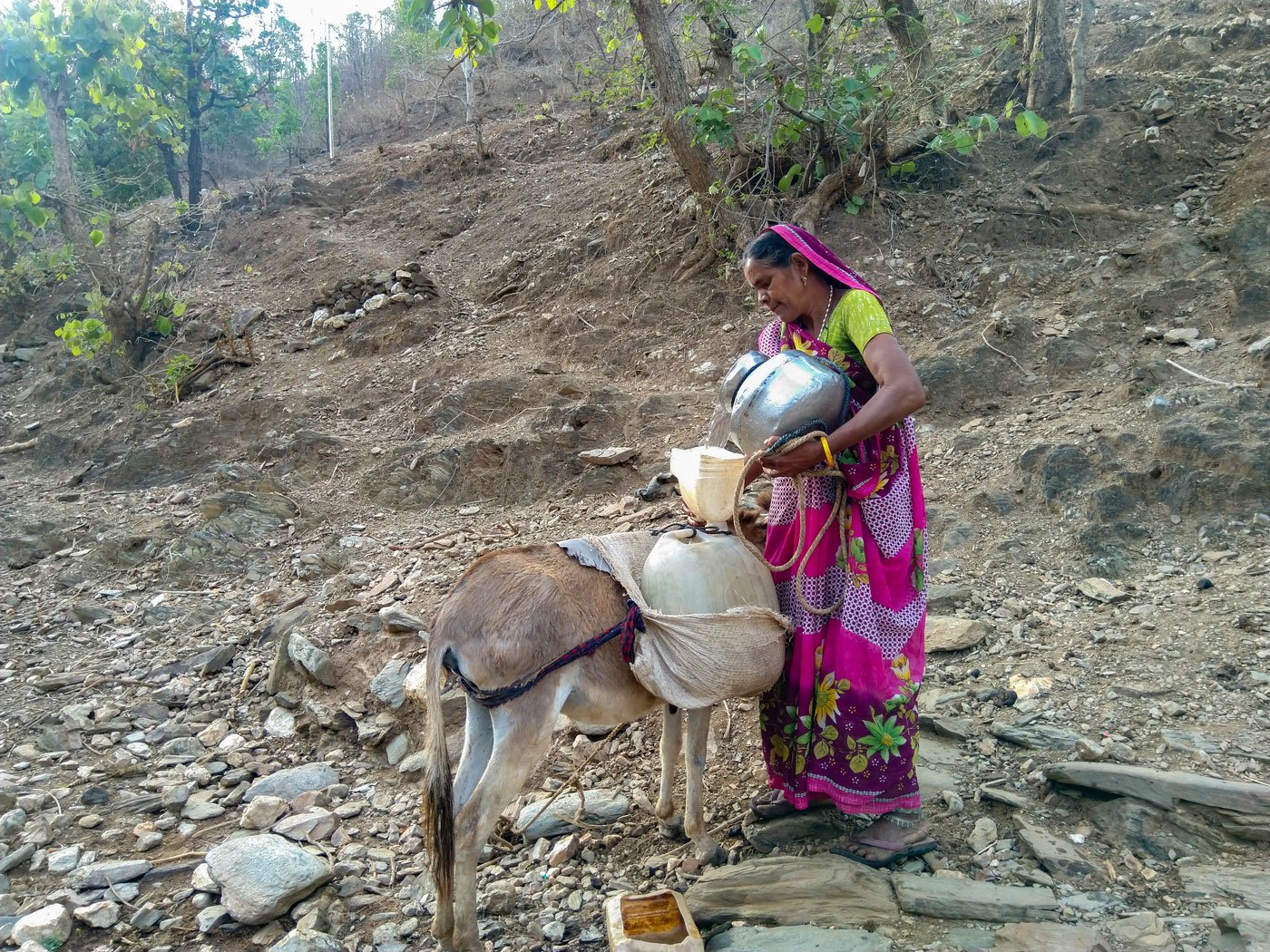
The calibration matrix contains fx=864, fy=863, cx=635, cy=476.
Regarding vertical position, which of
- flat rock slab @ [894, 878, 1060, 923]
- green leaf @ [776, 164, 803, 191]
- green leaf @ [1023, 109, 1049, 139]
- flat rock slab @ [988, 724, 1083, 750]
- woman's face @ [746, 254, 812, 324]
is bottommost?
flat rock slab @ [894, 878, 1060, 923]

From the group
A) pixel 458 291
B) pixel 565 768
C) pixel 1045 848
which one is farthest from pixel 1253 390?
pixel 458 291

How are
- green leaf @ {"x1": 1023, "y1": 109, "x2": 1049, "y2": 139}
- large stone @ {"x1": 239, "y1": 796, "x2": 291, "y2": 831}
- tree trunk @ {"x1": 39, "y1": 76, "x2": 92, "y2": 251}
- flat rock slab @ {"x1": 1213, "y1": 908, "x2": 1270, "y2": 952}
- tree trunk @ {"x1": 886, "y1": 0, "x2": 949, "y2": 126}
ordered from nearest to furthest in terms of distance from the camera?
1. flat rock slab @ {"x1": 1213, "y1": 908, "x2": 1270, "y2": 952}
2. large stone @ {"x1": 239, "y1": 796, "x2": 291, "y2": 831}
3. green leaf @ {"x1": 1023, "y1": 109, "x2": 1049, "y2": 139}
4. tree trunk @ {"x1": 886, "y1": 0, "x2": 949, "y2": 126}
5. tree trunk @ {"x1": 39, "y1": 76, "x2": 92, "y2": 251}

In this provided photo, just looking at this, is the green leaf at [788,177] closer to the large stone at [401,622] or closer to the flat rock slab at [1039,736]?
the large stone at [401,622]

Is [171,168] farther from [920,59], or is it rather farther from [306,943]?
[306,943]

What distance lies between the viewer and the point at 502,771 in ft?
8.36

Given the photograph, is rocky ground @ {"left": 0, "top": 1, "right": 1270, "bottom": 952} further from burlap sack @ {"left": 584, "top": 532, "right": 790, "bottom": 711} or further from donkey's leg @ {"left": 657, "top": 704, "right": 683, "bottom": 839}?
burlap sack @ {"left": 584, "top": 532, "right": 790, "bottom": 711}

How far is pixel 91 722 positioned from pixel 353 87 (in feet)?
84.8

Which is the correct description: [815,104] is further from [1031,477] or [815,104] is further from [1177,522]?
→ [1177,522]

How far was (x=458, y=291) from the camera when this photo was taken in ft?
35.4

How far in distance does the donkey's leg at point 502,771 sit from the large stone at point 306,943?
19.4 inches

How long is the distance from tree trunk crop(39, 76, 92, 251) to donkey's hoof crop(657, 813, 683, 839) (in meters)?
10.8

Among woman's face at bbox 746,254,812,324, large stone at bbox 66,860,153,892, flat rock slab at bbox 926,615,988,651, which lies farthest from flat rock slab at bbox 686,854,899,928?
large stone at bbox 66,860,153,892

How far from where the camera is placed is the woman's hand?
245 cm

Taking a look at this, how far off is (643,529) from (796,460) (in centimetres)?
199
